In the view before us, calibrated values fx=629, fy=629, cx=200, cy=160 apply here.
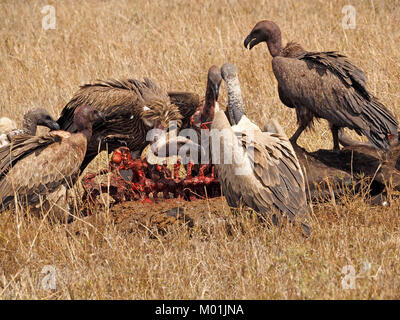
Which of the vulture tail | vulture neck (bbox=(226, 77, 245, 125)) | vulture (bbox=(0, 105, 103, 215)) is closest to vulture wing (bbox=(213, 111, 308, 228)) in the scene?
vulture neck (bbox=(226, 77, 245, 125))

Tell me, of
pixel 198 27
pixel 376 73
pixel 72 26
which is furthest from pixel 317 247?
pixel 72 26

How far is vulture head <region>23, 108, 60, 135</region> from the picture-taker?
6.46m

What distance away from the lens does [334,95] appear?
19.4 feet

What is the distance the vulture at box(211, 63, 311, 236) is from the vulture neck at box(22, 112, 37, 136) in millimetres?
2447

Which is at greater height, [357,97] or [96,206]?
[357,97]

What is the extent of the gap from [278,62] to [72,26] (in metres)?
6.57

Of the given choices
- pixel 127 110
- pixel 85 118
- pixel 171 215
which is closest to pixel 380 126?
pixel 171 215

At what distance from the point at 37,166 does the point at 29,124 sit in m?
1.45

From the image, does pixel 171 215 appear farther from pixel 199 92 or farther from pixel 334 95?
pixel 199 92

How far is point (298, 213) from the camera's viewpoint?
4648 millimetres

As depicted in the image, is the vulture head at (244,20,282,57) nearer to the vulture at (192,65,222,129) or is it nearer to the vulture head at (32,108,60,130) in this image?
the vulture at (192,65,222,129)

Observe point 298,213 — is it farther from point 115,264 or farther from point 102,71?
point 102,71

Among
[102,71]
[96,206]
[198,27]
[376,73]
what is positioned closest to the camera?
[96,206]

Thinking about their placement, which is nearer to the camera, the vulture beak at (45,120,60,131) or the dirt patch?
the dirt patch
